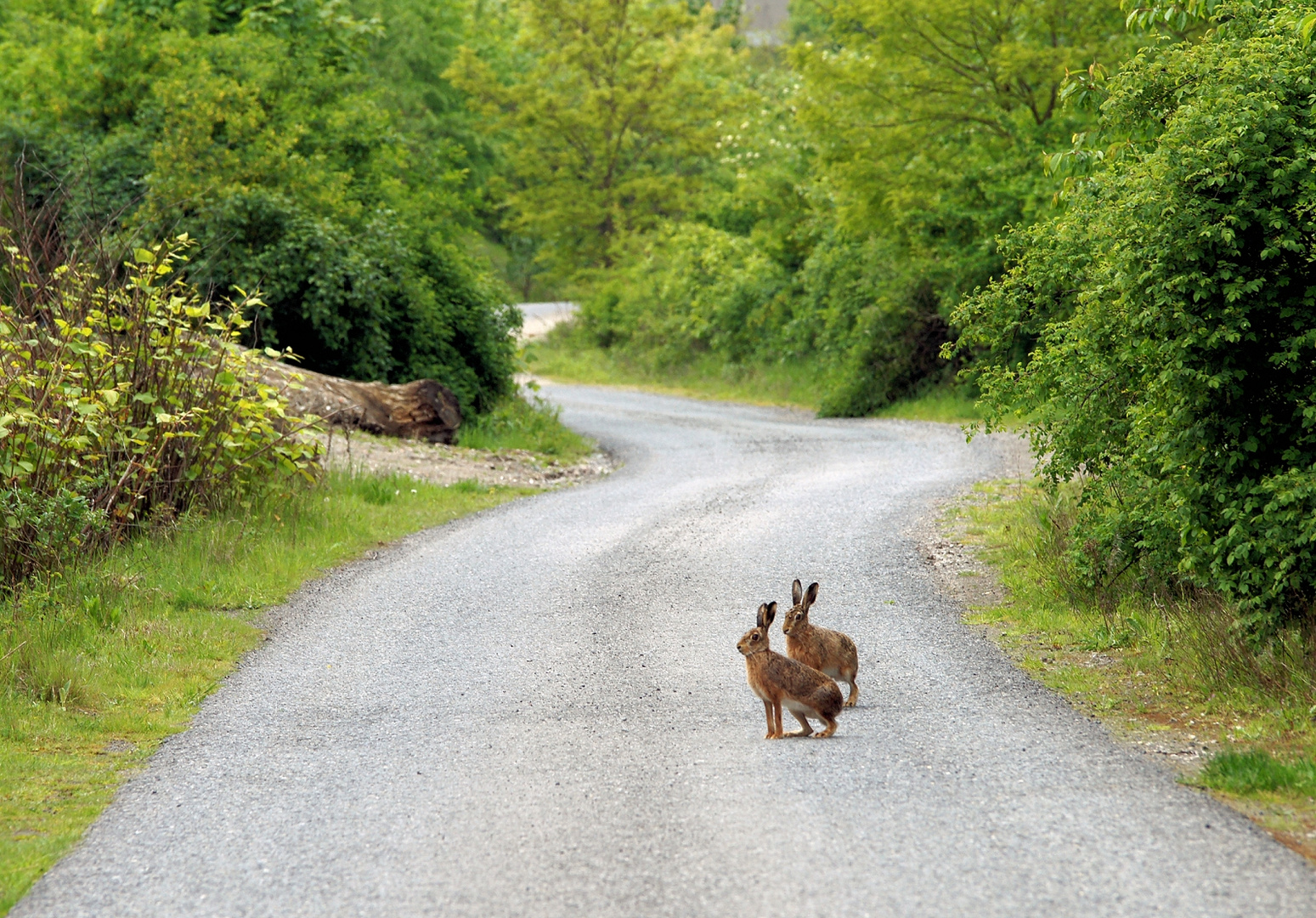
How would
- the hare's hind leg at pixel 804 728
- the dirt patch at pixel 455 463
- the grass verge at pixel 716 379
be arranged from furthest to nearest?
the grass verge at pixel 716 379, the dirt patch at pixel 455 463, the hare's hind leg at pixel 804 728

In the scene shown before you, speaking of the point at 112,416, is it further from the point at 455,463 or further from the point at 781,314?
the point at 781,314

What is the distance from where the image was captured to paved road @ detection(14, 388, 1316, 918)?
4969mm

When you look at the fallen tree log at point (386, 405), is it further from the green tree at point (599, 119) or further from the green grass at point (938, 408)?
the green tree at point (599, 119)

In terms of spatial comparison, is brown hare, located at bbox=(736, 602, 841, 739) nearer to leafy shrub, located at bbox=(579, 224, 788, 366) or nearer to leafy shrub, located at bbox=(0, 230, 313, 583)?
leafy shrub, located at bbox=(0, 230, 313, 583)

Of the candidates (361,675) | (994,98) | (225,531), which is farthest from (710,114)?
(361,675)

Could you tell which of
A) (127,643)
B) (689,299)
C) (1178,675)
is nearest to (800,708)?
(1178,675)

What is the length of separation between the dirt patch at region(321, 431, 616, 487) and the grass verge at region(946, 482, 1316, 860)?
880 cm

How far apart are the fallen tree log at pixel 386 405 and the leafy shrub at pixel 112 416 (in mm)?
4489

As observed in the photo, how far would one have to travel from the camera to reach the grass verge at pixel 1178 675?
5.94 meters

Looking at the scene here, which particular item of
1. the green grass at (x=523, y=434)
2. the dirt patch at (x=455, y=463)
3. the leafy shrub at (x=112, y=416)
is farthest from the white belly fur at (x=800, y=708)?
the green grass at (x=523, y=434)

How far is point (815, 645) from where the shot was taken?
287 inches

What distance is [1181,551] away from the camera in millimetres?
8156

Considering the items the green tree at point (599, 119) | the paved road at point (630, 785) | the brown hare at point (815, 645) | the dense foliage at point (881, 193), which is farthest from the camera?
the green tree at point (599, 119)

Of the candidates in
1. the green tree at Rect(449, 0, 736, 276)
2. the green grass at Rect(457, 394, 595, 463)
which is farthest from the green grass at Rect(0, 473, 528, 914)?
the green tree at Rect(449, 0, 736, 276)
